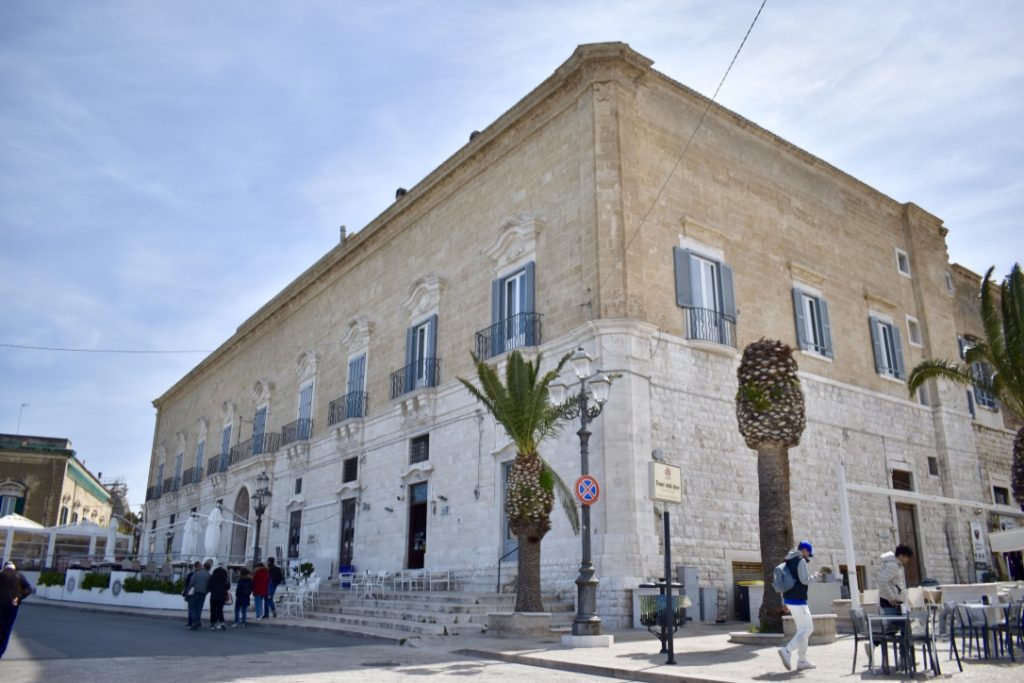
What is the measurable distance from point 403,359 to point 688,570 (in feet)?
34.9

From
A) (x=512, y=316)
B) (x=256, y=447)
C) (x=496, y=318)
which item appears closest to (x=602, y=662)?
(x=512, y=316)

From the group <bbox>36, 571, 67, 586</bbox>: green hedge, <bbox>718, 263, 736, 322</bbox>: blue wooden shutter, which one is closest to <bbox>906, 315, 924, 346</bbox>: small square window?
<bbox>718, 263, 736, 322</bbox>: blue wooden shutter

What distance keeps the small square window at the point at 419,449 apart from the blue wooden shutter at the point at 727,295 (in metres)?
7.95

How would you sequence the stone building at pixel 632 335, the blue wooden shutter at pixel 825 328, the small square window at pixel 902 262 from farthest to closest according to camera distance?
the small square window at pixel 902 262 → the blue wooden shutter at pixel 825 328 → the stone building at pixel 632 335

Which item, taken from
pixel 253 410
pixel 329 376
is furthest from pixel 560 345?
pixel 253 410

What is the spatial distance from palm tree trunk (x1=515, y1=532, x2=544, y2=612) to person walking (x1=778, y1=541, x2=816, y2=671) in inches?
→ 185

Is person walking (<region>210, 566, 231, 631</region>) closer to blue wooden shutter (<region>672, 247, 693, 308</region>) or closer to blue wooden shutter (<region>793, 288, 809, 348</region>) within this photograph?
blue wooden shutter (<region>672, 247, 693, 308</region>)

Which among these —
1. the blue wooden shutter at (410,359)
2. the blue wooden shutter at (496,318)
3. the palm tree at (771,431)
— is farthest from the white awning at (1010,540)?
the blue wooden shutter at (410,359)

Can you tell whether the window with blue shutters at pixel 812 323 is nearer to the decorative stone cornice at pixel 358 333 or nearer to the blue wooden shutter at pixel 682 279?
the blue wooden shutter at pixel 682 279

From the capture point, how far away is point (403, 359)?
A: 75.0ft

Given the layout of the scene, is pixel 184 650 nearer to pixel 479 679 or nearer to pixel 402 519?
pixel 479 679

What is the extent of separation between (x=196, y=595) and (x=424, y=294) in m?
9.85

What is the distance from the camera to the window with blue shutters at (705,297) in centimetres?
1742

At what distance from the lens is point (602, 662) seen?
31.4 ft
